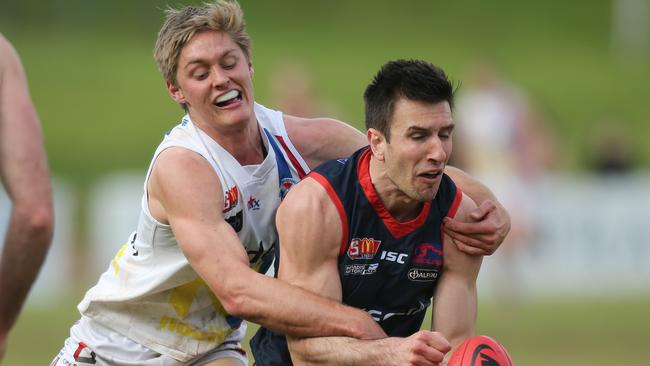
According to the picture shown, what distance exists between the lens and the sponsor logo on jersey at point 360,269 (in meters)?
5.75

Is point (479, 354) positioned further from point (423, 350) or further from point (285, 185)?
point (285, 185)

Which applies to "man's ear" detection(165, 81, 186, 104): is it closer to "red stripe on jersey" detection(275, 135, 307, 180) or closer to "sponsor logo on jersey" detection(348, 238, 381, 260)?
"red stripe on jersey" detection(275, 135, 307, 180)

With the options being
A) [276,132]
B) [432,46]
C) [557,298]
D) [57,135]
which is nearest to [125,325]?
[276,132]

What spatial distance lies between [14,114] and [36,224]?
44 cm

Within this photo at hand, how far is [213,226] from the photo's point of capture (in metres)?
5.84

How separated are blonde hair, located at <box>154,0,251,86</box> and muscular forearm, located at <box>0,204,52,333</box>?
1344 millimetres

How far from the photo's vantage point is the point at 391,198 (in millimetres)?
5797

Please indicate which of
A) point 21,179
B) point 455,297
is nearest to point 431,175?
point 455,297

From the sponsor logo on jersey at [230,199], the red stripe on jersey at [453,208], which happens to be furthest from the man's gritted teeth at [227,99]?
the red stripe on jersey at [453,208]

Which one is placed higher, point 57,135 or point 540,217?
point 540,217

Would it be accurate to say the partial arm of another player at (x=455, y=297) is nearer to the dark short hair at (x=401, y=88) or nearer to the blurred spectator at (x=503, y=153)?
the dark short hair at (x=401, y=88)

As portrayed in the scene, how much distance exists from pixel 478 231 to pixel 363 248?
577mm

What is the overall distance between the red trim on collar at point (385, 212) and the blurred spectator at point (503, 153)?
34.5ft

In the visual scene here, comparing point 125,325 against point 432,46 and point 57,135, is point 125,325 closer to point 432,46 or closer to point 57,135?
point 57,135
